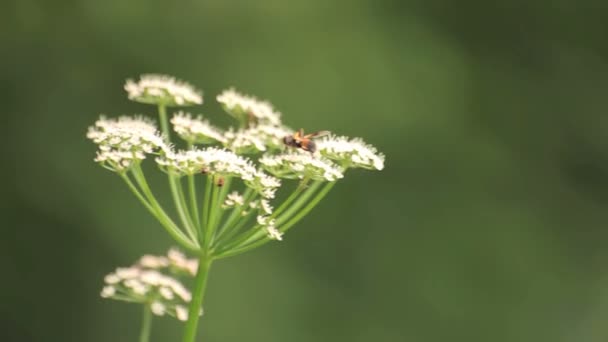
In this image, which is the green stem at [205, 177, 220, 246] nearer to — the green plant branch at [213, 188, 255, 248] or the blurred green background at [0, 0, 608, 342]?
the green plant branch at [213, 188, 255, 248]

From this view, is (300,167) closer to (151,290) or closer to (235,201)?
(235,201)

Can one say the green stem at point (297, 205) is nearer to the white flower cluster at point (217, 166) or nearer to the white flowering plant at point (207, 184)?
the white flowering plant at point (207, 184)

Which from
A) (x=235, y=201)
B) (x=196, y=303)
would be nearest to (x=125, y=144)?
(x=235, y=201)

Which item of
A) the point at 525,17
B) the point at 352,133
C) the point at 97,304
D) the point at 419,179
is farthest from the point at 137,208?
the point at 525,17

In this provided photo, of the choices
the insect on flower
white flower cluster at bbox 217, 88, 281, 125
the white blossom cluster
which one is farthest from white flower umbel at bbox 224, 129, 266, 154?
the white blossom cluster

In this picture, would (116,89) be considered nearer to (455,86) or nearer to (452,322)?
(455,86)

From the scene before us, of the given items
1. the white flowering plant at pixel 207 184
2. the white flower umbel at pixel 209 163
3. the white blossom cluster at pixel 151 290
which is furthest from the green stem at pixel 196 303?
the white blossom cluster at pixel 151 290

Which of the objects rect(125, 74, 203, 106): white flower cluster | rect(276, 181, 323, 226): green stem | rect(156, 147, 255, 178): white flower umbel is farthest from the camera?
rect(125, 74, 203, 106): white flower cluster
